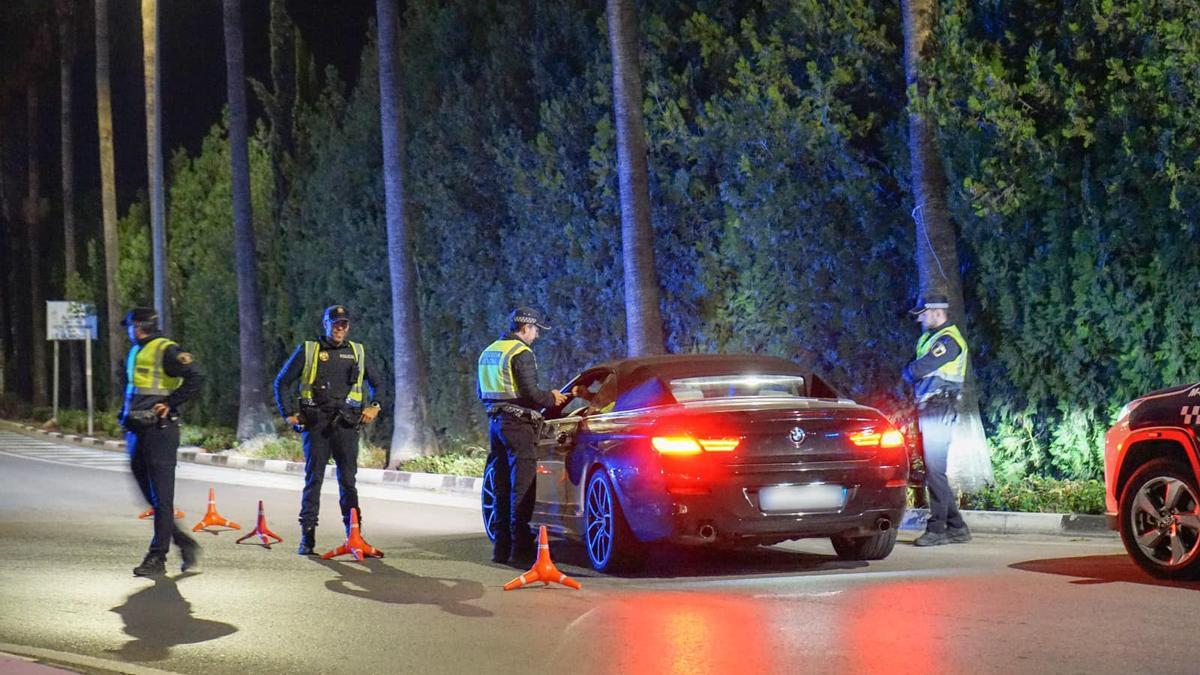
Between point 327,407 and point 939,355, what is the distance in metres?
4.52

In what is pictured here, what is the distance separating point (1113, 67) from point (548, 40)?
35.3ft

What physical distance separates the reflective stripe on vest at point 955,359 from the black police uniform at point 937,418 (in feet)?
0.06

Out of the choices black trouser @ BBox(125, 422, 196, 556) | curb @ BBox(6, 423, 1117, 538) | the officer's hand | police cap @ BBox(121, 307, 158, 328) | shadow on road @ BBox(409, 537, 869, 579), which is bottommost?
shadow on road @ BBox(409, 537, 869, 579)

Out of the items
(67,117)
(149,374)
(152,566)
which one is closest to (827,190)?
(149,374)

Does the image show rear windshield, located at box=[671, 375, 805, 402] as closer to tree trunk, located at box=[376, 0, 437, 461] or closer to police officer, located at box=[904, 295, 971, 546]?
police officer, located at box=[904, 295, 971, 546]

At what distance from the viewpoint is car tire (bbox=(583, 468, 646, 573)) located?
10844mm

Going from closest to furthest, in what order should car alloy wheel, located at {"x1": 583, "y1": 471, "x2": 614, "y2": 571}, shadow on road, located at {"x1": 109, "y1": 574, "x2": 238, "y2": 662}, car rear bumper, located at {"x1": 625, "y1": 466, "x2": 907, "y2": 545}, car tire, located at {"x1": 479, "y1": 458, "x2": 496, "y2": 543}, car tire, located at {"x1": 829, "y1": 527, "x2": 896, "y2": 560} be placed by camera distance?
1. shadow on road, located at {"x1": 109, "y1": 574, "x2": 238, "y2": 662}
2. car rear bumper, located at {"x1": 625, "y1": 466, "x2": 907, "y2": 545}
3. car alloy wheel, located at {"x1": 583, "y1": 471, "x2": 614, "y2": 571}
4. car tire, located at {"x1": 829, "y1": 527, "x2": 896, "y2": 560}
5. car tire, located at {"x1": 479, "y1": 458, "x2": 496, "y2": 543}

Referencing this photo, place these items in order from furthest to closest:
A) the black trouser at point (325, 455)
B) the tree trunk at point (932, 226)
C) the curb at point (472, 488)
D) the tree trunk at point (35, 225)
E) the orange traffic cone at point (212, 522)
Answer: the tree trunk at point (35, 225), the tree trunk at point (932, 226), the orange traffic cone at point (212, 522), the curb at point (472, 488), the black trouser at point (325, 455)

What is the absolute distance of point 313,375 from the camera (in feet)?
41.1

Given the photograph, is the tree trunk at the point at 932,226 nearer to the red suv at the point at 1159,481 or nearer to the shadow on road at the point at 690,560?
the shadow on road at the point at 690,560

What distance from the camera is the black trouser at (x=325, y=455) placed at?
12547 millimetres

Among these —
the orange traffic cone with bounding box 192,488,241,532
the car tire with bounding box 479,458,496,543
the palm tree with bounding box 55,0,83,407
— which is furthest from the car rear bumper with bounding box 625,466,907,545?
the palm tree with bounding box 55,0,83,407

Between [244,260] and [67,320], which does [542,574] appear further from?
[67,320]

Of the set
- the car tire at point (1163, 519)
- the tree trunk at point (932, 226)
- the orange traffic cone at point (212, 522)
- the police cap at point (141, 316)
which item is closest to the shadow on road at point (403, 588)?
the police cap at point (141, 316)
